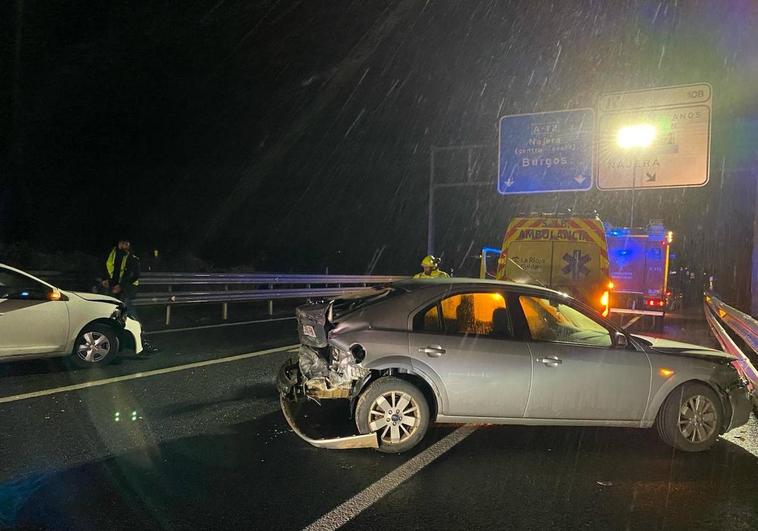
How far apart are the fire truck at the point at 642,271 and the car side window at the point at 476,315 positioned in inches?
422

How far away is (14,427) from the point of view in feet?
17.7

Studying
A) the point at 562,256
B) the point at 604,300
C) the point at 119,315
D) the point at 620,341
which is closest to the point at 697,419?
the point at 620,341

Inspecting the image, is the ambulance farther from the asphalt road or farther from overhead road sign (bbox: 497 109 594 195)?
overhead road sign (bbox: 497 109 594 195)

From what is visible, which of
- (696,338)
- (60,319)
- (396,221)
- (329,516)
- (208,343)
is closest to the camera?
(329,516)

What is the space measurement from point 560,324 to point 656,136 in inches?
403

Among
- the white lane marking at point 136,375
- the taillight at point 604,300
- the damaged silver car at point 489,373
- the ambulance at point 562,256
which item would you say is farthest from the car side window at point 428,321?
the taillight at point 604,300

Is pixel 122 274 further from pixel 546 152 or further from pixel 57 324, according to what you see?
pixel 546 152

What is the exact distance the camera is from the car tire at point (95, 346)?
7.83 metres

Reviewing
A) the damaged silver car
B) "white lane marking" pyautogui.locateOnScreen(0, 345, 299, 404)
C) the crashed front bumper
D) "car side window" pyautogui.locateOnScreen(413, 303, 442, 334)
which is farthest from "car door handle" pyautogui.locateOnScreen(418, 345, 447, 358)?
"white lane marking" pyautogui.locateOnScreen(0, 345, 299, 404)

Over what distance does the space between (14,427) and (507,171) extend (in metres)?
14.3

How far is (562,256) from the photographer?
10.8 m

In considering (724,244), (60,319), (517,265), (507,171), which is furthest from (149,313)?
(724,244)

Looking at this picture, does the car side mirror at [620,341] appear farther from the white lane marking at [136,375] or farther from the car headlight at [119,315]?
the car headlight at [119,315]

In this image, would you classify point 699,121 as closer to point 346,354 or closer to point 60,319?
point 346,354
